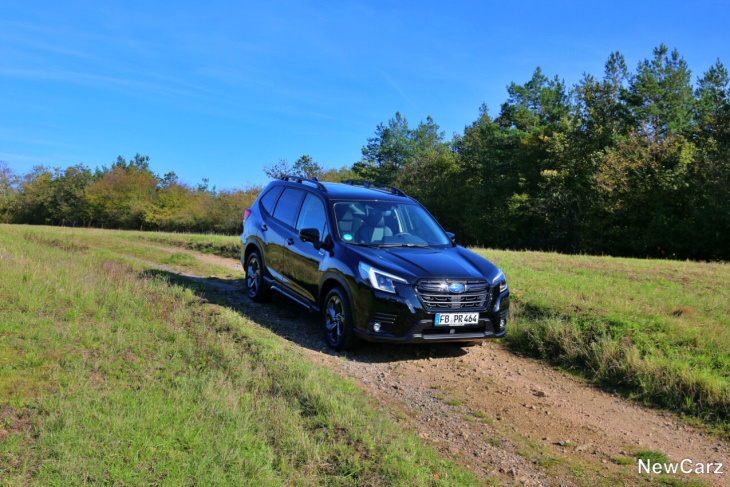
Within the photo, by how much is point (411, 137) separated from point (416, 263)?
233 ft

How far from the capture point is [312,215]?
7.64 m

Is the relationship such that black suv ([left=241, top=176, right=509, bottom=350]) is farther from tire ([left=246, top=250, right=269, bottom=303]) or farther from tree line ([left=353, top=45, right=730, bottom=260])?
tree line ([left=353, top=45, right=730, bottom=260])

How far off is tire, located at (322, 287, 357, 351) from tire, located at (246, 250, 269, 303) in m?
2.31

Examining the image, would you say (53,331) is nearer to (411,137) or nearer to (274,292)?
(274,292)

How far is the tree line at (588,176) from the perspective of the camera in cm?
3102

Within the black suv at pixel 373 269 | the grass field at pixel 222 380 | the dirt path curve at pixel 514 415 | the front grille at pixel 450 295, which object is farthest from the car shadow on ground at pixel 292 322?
the front grille at pixel 450 295

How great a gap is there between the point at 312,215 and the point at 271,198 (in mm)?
1770

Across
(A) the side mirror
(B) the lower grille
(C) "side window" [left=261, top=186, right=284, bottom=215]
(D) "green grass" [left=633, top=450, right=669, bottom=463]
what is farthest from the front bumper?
(C) "side window" [left=261, top=186, right=284, bottom=215]

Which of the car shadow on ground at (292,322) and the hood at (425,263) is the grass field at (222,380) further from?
the hood at (425,263)

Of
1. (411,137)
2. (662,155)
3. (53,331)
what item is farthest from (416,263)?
(411,137)

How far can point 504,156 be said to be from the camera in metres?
47.6

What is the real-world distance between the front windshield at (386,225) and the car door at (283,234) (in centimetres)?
105

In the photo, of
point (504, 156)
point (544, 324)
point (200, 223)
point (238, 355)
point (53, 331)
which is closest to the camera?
point (238, 355)

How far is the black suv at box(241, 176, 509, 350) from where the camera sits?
19.5ft
